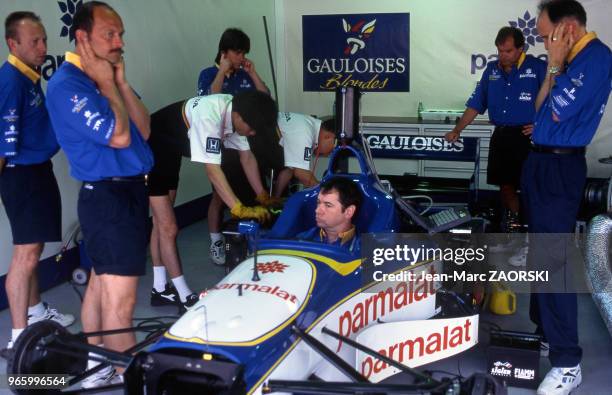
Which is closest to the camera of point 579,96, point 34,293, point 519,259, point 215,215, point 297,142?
point 579,96

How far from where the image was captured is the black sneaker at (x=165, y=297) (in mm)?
4309

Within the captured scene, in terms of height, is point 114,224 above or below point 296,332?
above

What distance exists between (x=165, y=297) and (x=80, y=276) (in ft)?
2.19

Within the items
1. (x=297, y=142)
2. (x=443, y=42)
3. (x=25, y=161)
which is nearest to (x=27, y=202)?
(x=25, y=161)

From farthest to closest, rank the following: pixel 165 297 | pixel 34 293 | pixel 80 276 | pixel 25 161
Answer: pixel 80 276 < pixel 165 297 < pixel 34 293 < pixel 25 161

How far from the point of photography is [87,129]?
8.58 ft

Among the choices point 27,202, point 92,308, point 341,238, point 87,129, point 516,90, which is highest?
point 516,90

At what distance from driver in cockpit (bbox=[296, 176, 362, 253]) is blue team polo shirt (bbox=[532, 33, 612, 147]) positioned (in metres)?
0.91

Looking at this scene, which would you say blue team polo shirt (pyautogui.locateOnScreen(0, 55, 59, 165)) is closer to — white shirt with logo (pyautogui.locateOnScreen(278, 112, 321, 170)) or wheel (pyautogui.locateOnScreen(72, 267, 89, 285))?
wheel (pyautogui.locateOnScreen(72, 267, 89, 285))

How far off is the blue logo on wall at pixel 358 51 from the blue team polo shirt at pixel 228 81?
72.6 inches

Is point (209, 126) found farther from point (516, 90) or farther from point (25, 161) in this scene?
point (516, 90)

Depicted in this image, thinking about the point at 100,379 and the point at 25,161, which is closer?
the point at 100,379

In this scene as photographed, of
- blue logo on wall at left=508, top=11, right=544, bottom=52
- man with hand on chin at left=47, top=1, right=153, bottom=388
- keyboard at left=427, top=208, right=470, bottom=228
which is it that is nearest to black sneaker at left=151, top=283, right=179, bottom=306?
man with hand on chin at left=47, top=1, right=153, bottom=388

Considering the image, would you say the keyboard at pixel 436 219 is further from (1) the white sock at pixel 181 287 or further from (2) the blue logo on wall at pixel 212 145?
(1) the white sock at pixel 181 287
